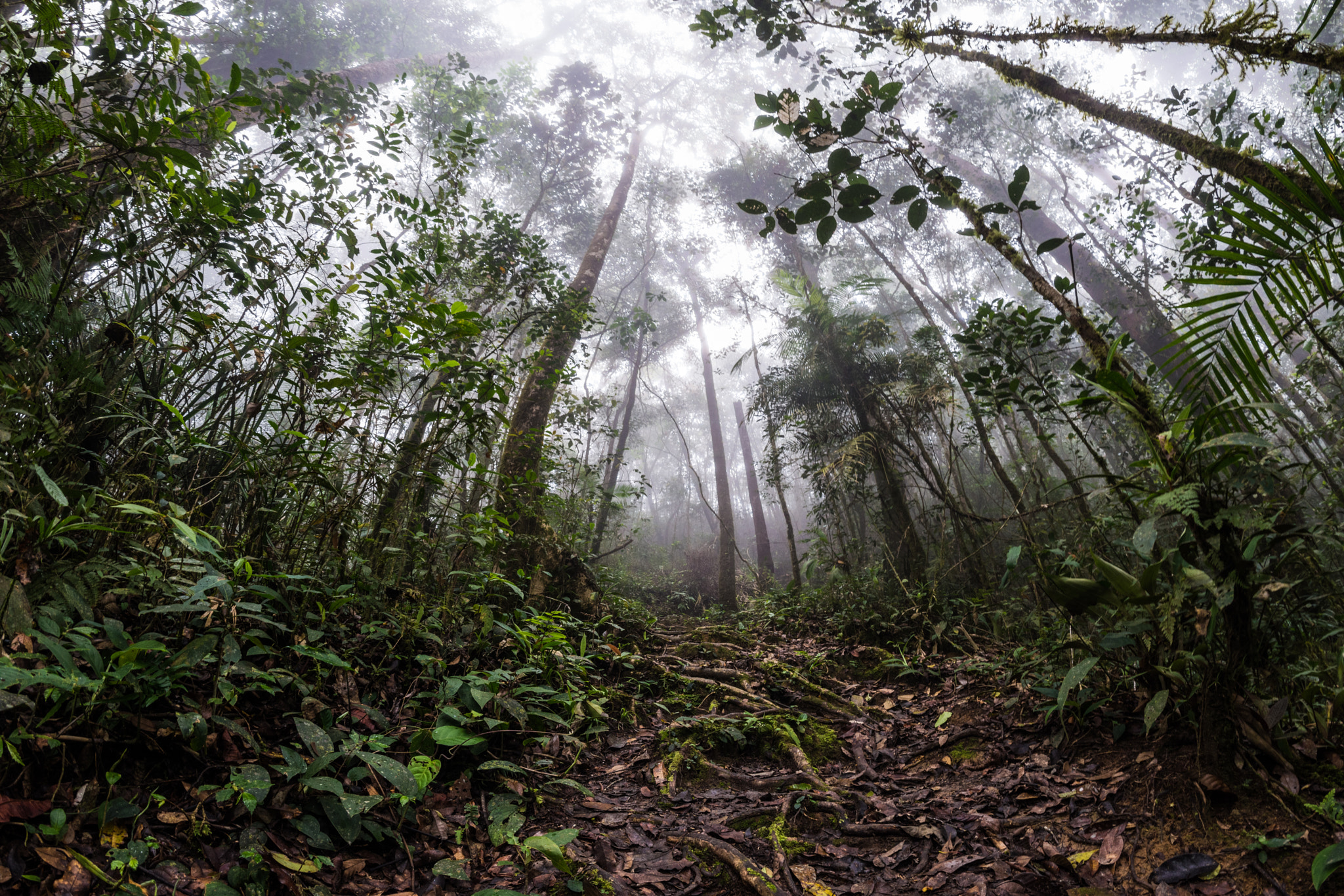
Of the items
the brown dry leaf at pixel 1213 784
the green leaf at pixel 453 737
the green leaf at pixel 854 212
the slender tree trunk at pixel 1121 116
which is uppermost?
the slender tree trunk at pixel 1121 116

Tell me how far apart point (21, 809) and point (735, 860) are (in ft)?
5.96

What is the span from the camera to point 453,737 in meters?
1.96

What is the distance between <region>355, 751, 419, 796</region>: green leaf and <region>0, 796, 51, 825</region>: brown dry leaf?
64 cm

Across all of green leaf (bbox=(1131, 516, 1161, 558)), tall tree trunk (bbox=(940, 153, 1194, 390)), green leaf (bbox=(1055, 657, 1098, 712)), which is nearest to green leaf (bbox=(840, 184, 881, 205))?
green leaf (bbox=(1131, 516, 1161, 558))

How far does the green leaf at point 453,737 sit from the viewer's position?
6.32 feet

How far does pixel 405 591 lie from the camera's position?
9.05 feet

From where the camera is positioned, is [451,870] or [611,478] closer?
[451,870]

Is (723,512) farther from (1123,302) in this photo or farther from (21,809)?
(21,809)

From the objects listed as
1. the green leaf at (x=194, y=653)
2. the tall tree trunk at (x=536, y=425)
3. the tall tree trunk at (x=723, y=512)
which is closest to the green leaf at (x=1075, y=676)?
the tall tree trunk at (x=536, y=425)

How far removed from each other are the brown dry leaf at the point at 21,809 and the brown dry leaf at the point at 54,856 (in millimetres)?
89

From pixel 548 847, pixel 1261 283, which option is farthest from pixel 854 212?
pixel 548 847

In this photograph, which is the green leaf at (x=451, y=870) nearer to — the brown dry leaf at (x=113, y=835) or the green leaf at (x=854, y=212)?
the brown dry leaf at (x=113, y=835)

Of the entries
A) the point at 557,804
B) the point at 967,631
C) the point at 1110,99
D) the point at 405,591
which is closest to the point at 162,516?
the point at 405,591

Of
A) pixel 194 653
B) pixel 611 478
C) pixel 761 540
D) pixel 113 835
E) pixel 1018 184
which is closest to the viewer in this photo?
pixel 113 835
